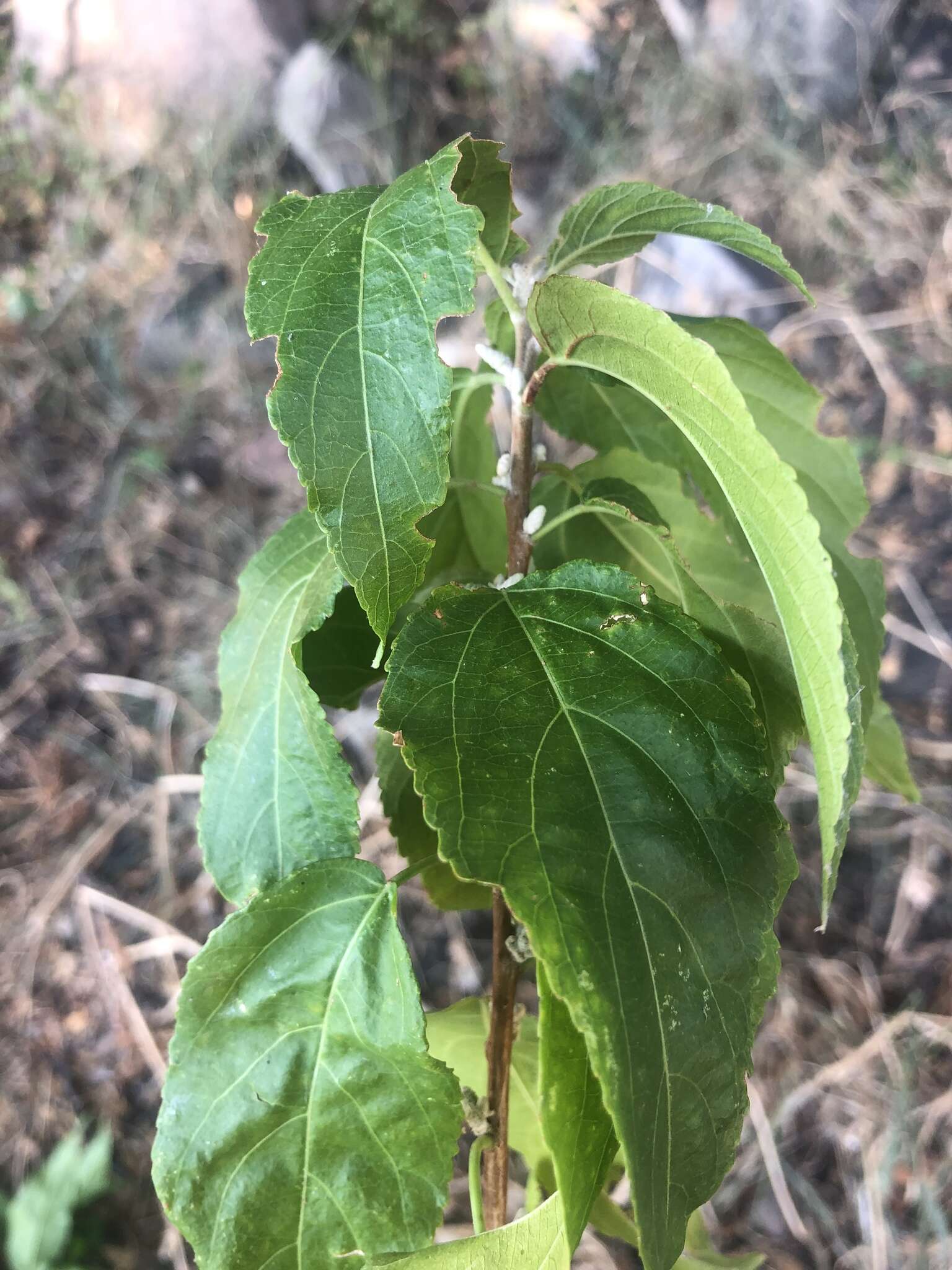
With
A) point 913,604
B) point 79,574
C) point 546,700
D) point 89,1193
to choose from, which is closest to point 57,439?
point 79,574

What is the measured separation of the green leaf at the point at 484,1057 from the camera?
768mm

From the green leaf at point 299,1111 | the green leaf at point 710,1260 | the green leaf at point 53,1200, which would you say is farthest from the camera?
the green leaf at point 53,1200

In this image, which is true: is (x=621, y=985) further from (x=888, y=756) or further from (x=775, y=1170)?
(x=775, y=1170)

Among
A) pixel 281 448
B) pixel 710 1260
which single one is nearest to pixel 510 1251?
pixel 710 1260

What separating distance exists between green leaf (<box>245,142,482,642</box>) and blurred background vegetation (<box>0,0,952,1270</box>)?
1.25 metres

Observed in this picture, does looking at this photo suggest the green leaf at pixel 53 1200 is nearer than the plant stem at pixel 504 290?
No

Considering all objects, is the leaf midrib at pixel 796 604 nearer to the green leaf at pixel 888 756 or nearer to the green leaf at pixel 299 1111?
the green leaf at pixel 299 1111

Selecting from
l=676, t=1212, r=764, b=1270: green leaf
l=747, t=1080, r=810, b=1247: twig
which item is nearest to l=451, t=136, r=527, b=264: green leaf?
l=676, t=1212, r=764, b=1270: green leaf

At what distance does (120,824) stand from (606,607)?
5.13 ft

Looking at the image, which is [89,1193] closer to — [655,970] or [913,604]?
[655,970]

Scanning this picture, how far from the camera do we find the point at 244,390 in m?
2.41

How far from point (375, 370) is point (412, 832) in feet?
1.25

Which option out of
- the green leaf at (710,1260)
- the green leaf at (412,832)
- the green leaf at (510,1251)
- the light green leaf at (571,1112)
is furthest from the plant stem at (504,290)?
the green leaf at (710,1260)

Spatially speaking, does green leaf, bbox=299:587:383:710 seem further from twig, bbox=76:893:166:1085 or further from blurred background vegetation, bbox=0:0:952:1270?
twig, bbox=76:893:166:1085
